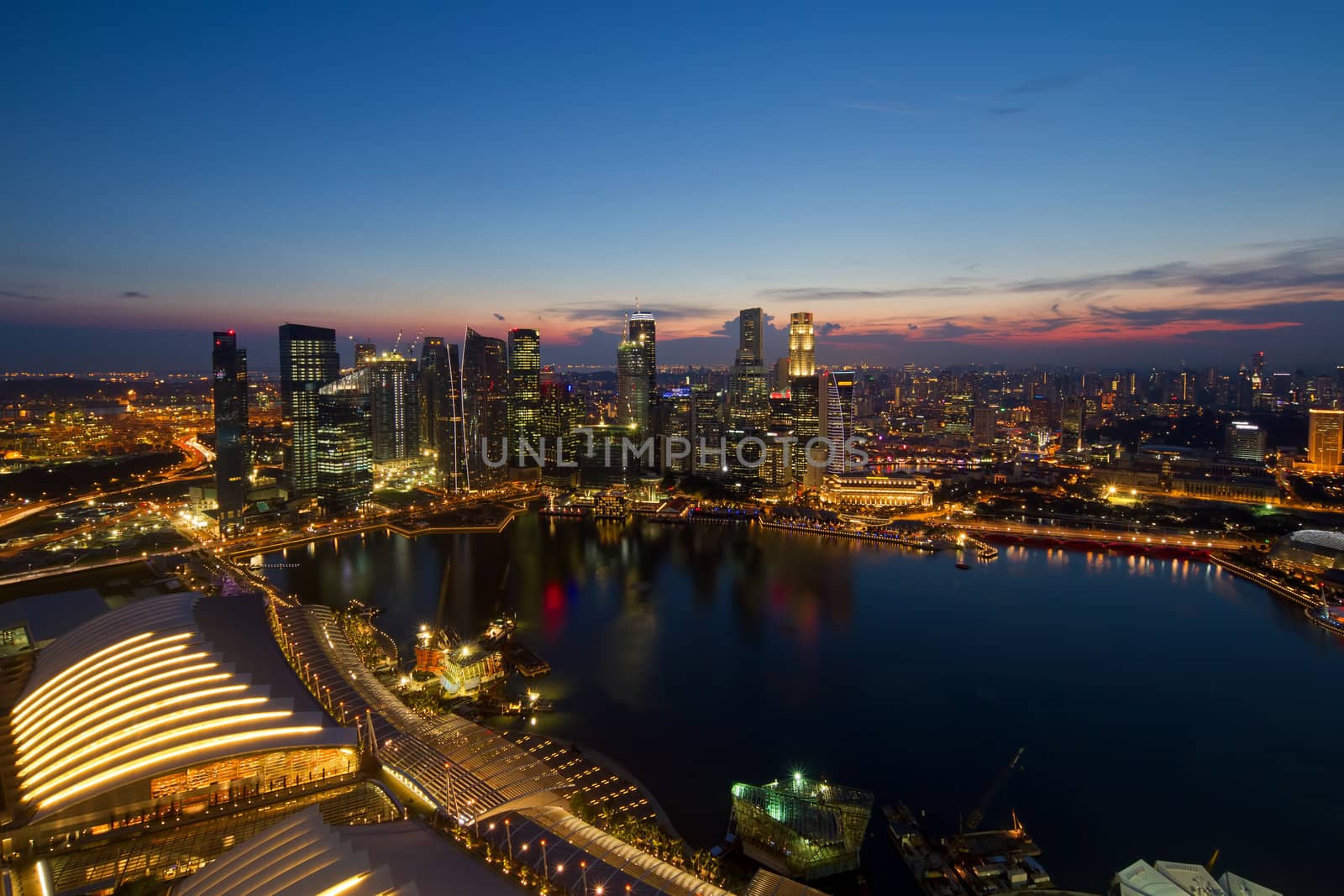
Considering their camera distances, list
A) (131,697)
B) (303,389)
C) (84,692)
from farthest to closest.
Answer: (303,389) < (84,692) < (131,697)

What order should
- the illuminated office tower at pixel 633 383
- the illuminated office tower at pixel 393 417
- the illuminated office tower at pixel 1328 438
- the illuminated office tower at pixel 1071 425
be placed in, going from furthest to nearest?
the illuminated office tower at pixel 1071 425 → the illuminated office tower at pixel 633 383 → the illuminated office tower at pixel 393 417 → the illuminated office tower at pixel 1328 438

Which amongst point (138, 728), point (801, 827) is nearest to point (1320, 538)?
point (801, 827)

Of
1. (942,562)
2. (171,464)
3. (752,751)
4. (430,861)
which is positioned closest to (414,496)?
(171,464)

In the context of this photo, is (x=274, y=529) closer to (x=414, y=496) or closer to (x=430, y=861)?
(x=414, y=496)

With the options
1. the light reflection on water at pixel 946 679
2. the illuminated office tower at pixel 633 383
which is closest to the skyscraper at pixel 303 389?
the light reflection on water at pixel 946 679

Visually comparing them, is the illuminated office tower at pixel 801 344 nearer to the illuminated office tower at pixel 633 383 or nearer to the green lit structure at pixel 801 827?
the illuminated office tower at pixel 633 383

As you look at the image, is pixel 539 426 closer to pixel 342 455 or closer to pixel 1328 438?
pixel 342 455
